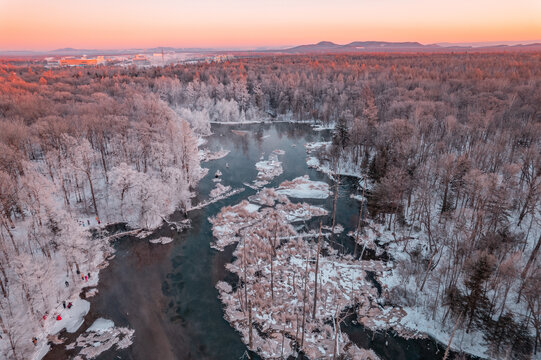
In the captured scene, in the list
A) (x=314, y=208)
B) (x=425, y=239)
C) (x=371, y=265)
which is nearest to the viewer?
(x=371, y=265)

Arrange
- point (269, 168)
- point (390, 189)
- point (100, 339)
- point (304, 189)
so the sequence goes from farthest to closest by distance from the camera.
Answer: point (269, 168)
point (304, 189)
point (390, 189)
point (100, 339)

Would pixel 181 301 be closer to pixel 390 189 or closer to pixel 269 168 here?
pixel 390 189

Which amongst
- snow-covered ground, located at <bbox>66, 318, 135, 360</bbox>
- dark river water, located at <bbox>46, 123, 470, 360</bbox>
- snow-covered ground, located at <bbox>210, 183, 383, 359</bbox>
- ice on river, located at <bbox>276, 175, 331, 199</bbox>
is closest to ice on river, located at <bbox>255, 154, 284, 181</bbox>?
ice on river, located at <bbox>276, 175, 331, 199</bbox>

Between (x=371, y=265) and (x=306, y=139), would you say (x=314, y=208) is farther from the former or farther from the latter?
(x=306, y=139)

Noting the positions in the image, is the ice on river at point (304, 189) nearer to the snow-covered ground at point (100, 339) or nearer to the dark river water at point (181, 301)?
the dark river water at point (181, 301)

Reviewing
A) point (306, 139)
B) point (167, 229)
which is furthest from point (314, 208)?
point (306, 139)

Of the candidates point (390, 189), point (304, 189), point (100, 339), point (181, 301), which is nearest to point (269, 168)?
point (304, 189)
